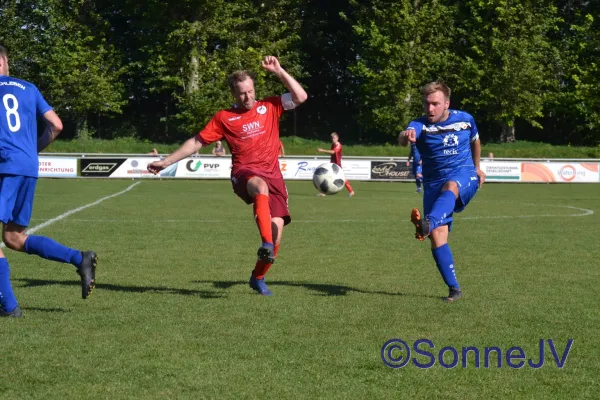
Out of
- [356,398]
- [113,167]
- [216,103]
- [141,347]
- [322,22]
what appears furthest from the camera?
[322,22]

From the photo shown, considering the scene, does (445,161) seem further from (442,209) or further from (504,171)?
(504,171)

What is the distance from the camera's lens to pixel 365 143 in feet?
175

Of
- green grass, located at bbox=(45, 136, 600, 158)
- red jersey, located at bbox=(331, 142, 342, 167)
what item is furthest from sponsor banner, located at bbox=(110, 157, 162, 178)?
red jersey, located at bbox=(331, 142, 342, 167)

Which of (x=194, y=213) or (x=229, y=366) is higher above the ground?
(x=229, y=366)

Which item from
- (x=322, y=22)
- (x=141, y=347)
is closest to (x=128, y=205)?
(x=141, y=347)

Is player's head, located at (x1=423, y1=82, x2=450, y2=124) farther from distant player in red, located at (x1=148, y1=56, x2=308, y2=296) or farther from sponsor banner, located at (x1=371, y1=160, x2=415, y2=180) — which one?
sponsor banner, located at (x1=371, y1=160, x2=415, y2=180)

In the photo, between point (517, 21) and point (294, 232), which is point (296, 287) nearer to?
point (294, 232)

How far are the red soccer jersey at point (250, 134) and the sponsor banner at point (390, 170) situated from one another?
30.6 meters

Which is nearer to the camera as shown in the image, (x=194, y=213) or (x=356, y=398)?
(x=356, y=398)

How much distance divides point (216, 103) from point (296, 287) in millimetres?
41278

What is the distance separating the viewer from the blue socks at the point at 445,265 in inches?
312

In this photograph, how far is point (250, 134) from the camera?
8148mm

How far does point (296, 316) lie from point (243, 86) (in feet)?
7.03

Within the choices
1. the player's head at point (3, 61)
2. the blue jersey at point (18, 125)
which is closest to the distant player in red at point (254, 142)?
the blue jersey at point (18, 125)
